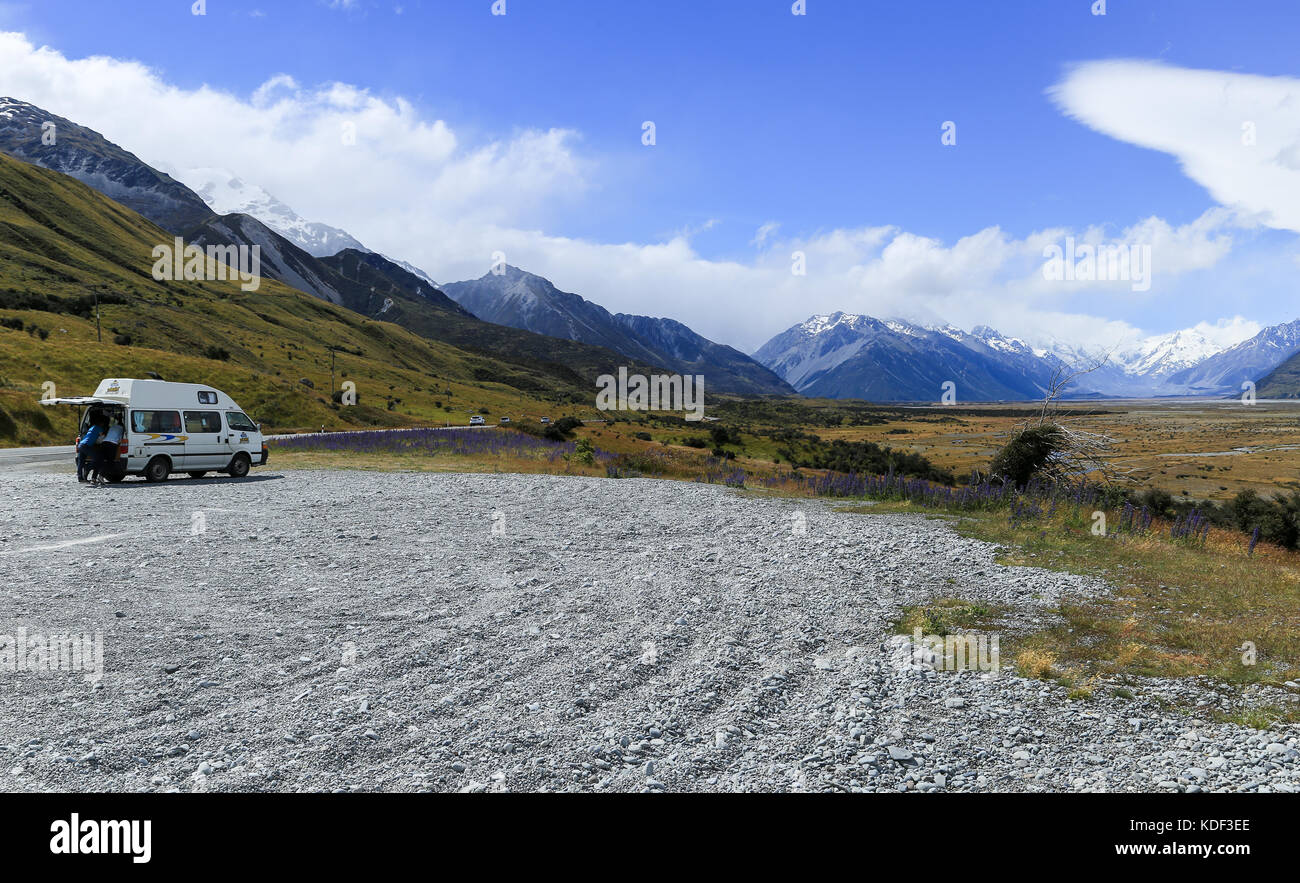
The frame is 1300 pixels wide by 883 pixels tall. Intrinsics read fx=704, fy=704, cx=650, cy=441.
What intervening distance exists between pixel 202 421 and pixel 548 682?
27545 millimetres

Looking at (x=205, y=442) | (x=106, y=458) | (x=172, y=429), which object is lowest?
(x=106, y=458)

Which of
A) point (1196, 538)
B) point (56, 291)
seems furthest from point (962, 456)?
point (56, 291)

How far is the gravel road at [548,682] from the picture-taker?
221 inches

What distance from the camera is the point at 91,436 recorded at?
25.5 metres

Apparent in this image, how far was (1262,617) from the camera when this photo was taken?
974 cm

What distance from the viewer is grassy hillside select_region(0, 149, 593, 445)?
205ft

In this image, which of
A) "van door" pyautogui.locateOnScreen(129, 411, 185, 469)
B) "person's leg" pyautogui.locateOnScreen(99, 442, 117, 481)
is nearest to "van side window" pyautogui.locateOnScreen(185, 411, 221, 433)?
"van door" pyautogui.locateOnScreen(129, 411, 185, 469)

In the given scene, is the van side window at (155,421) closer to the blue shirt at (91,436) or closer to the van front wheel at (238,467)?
the blue shirt at (91,436)

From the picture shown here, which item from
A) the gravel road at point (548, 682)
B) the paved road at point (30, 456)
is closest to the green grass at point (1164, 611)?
the gravel road at point (548, 682)
